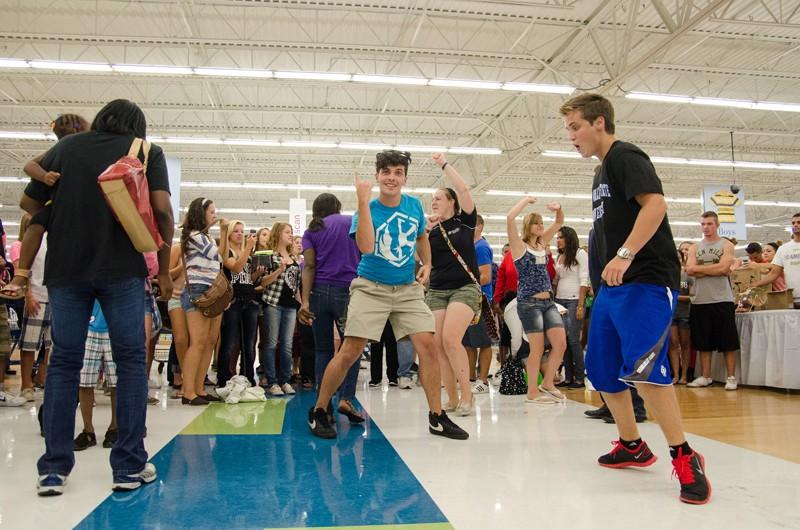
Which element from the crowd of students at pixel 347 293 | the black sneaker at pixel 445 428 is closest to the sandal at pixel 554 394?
the crowd of students at pixel 347 293

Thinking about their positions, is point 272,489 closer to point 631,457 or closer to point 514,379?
point 631,457

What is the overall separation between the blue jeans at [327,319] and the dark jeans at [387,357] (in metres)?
2.19

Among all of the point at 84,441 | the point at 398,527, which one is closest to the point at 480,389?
the point at 84,441

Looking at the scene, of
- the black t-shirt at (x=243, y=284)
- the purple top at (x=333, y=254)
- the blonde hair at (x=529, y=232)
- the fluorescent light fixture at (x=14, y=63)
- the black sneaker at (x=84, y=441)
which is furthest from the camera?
the fluorescent light fixture at (x=14, y=63)

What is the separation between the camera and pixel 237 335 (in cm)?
470

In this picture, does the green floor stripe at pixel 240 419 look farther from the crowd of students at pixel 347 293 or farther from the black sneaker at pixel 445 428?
the black sneaker at pixel 445 428

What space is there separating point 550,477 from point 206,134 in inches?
594

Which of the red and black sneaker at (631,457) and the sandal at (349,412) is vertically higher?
the red and black sneaker at (631,457)

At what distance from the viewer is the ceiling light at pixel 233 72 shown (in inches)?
342

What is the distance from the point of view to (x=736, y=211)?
13953 millimetres

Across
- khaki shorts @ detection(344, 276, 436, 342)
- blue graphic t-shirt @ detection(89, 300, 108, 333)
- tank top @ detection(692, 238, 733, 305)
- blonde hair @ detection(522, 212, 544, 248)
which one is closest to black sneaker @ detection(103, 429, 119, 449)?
blue graphic t-shirt @ detection(89, 300, 108, 333)

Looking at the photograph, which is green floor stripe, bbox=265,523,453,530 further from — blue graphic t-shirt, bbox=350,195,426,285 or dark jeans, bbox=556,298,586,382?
dark jeans, bbox=556,298,586,382

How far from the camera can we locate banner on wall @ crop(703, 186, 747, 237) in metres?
13.6

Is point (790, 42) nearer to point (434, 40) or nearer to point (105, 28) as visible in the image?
point (434, 40)
